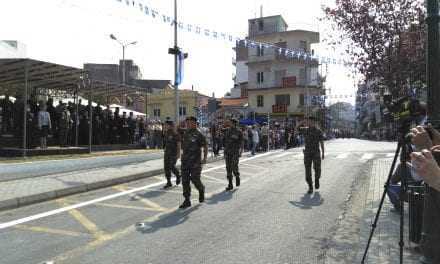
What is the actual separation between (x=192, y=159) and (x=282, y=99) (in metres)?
52.6

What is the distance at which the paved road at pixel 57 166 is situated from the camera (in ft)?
40.7

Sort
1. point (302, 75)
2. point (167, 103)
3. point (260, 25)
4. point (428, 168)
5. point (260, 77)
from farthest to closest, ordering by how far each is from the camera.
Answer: point (260, 25), point (167, 103), point (260, 77), point (302, 75), point (428, 168)

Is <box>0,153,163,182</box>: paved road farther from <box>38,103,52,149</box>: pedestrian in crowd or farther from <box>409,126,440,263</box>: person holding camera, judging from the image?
<box>409,126,440,263</box>: person holding camera

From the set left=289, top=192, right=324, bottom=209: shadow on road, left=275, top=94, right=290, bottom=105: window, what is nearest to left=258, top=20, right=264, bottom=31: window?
left=275, top=94, right=290, bottom=105: window

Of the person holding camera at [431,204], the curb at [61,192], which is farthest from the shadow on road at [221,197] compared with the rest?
the person holding camera at [431,204]

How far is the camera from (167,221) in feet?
25.8

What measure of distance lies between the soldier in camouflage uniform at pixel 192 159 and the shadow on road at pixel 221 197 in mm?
270

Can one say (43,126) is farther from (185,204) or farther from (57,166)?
(185,204)

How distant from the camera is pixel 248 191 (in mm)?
11258

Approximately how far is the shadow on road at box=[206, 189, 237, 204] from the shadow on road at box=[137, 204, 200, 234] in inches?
39.1

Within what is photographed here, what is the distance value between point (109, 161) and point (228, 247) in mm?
11143

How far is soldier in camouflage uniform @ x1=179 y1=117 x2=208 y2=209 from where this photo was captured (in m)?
9.23

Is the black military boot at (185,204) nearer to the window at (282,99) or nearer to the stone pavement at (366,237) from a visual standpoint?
the stone pavement at (366,237)

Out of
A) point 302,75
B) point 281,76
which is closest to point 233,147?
point 302,75
